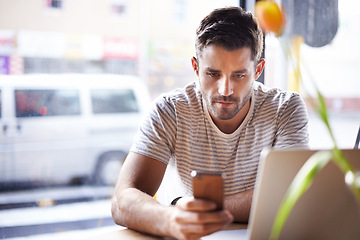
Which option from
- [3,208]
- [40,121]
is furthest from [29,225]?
[40,121]

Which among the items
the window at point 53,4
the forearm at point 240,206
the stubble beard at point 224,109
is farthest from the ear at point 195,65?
the window at point 53,4

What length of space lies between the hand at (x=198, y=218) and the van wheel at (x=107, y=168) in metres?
2.80

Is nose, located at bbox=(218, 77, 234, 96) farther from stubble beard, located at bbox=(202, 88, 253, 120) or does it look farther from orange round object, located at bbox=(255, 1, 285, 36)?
orange round object, located at bbox=(255, 1, 285, 36)

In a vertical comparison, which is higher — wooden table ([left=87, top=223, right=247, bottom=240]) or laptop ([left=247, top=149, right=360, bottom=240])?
laptop ([left=247, top=149, right=360, bottom=240])

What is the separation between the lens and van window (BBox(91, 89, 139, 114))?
3.54 metres

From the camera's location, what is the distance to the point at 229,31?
145cm

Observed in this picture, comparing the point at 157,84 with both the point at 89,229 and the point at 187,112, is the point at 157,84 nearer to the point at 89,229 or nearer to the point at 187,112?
the point at 89,229

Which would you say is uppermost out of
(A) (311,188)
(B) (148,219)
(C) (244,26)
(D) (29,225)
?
(C) (244,26)

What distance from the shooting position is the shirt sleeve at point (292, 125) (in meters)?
1.46

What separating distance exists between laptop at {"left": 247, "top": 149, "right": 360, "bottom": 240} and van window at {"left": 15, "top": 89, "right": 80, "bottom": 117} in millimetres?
2239

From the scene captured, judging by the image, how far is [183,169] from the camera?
4.92 ft

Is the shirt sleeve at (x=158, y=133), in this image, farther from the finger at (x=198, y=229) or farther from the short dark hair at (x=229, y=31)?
the finger at (x=198, y=229)

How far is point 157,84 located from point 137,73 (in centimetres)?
21

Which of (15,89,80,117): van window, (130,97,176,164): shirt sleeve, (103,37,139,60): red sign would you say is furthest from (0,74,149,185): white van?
(130,97,176,164): shirt sleeve
